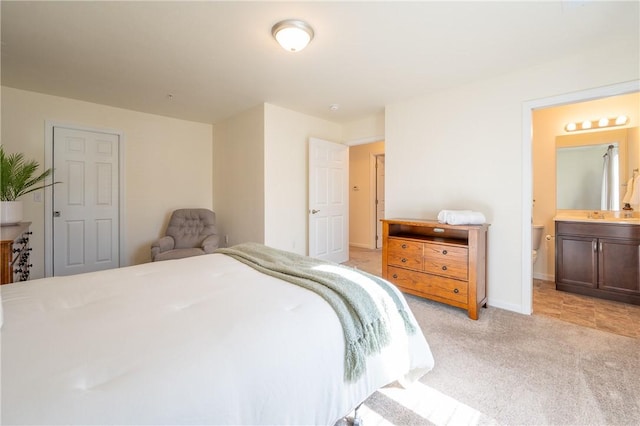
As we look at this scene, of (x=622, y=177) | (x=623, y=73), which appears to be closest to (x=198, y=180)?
(x=623, y=73)

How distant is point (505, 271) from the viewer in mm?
2758

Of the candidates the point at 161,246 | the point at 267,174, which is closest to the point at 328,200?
the point at 267,174

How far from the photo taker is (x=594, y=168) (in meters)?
3.38

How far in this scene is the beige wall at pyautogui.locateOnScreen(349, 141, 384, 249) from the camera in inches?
232

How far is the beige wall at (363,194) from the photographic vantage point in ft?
19.3

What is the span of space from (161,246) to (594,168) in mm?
5464

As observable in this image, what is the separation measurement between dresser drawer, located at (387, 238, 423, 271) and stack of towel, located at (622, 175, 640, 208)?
239cm

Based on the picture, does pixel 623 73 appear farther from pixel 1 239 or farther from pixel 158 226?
pixel 158 226

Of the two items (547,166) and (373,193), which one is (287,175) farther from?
(547,166)

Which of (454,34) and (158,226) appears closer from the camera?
(454,34)

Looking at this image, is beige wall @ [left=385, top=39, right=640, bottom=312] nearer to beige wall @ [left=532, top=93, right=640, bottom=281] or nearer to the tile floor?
the tile floor

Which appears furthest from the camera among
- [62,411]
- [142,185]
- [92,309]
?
[142,185]

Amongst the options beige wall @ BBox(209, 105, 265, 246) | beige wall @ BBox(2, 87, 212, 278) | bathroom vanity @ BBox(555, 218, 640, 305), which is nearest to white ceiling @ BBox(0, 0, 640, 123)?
beige wall @ BBox(2, 87, 212, 278)

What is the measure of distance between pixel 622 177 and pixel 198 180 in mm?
5695
